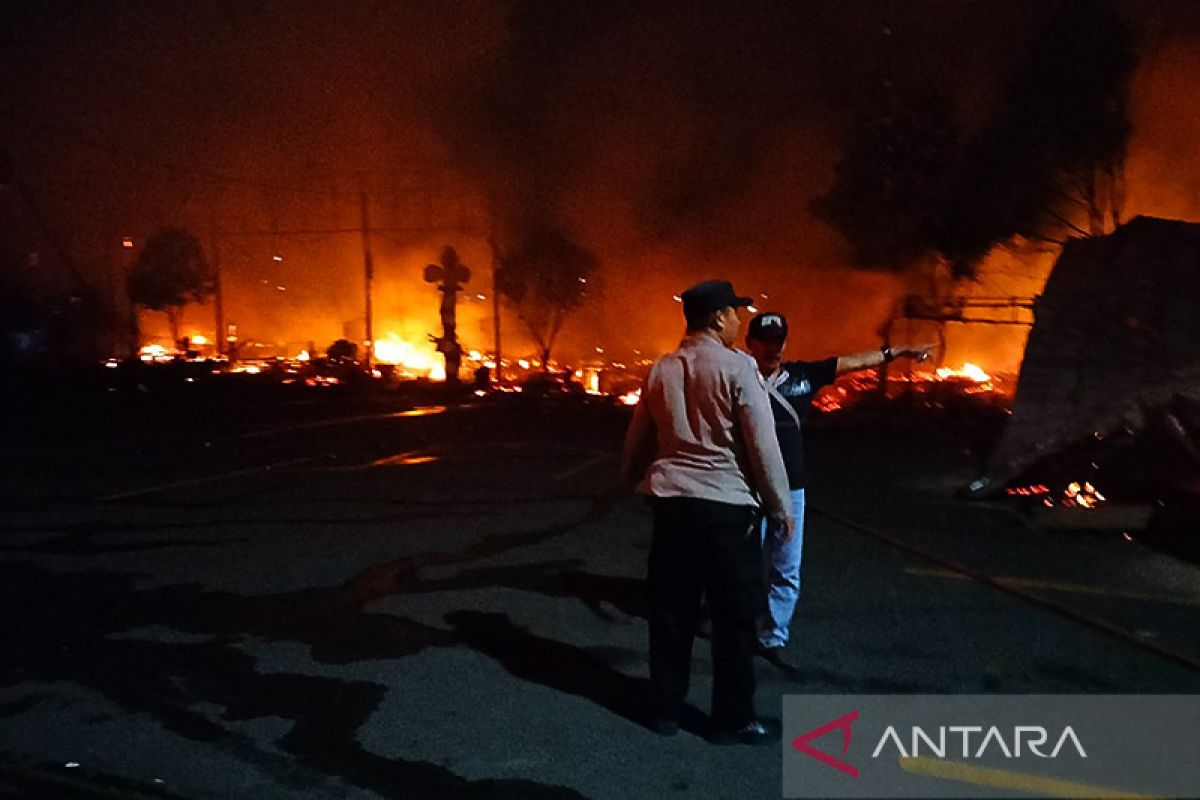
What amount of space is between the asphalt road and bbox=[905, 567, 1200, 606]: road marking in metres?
0.03

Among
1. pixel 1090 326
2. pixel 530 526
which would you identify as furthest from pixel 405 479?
pixel 1090 326

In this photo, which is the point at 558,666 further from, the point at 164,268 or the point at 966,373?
the point at 164,268

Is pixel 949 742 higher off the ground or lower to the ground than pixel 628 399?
higher

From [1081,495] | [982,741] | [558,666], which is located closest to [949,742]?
[982,741]

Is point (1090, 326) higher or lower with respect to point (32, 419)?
higher

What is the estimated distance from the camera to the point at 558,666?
566 cm

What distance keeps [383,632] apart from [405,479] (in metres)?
6.31

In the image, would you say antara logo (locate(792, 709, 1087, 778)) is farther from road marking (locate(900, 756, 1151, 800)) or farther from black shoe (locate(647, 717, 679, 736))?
black shoe (locate(647, 717, 679, 736))

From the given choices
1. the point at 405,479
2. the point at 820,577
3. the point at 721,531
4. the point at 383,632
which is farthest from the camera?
Answer: the point at 405,479

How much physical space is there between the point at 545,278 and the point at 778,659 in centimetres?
3541

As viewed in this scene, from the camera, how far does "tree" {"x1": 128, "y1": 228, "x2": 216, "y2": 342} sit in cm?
5116

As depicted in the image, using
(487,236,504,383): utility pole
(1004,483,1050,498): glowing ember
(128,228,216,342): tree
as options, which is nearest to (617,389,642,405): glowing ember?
(487,236,504,383): utility pole

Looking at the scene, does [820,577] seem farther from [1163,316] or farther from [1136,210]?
[1136,210]

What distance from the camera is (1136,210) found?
69.1ft
